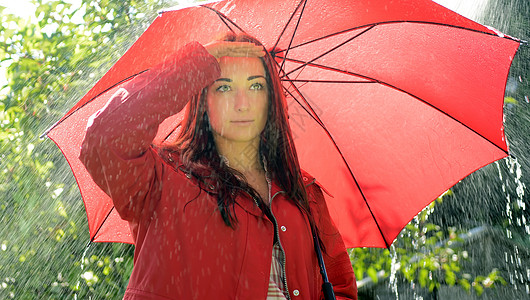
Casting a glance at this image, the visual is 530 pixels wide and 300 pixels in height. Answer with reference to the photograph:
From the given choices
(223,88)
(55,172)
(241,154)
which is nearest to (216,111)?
(223,88)

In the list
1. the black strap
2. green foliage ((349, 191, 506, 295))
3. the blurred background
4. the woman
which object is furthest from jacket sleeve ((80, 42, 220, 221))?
green foliage ((349, 191, 506, 295))

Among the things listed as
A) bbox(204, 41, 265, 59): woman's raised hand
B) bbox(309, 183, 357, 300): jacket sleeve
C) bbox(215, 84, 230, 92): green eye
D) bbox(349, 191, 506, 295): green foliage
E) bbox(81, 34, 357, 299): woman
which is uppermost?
bbox(204, 41, 265, 59): woman's raised hand

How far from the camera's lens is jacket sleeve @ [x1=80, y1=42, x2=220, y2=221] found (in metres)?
1.65

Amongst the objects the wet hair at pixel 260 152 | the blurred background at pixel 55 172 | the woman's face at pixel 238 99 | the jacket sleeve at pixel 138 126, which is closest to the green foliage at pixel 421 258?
the blurred background at pixel 55 172

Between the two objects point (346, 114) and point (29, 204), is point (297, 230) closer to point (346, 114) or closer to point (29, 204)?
point (346, 114)

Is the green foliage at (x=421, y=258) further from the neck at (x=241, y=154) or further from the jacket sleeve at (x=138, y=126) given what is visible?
the jacket sleeve at (x=138, y=126)

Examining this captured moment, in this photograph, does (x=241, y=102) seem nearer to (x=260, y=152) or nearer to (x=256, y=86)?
(x=256, y=86)

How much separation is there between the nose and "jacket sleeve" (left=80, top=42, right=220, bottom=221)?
0.74ft

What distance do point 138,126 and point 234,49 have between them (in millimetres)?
577

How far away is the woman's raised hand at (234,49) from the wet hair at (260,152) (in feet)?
0.14

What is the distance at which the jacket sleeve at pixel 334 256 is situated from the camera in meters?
2.37

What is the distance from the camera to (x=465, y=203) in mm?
4777

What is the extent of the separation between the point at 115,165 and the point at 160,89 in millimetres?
286

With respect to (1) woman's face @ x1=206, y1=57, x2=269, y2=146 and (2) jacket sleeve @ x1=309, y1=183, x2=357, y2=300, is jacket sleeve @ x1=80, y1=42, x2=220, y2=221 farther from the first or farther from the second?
(2) jacket sleeve @ x1=309, y1=183, x2=357, y2=300
